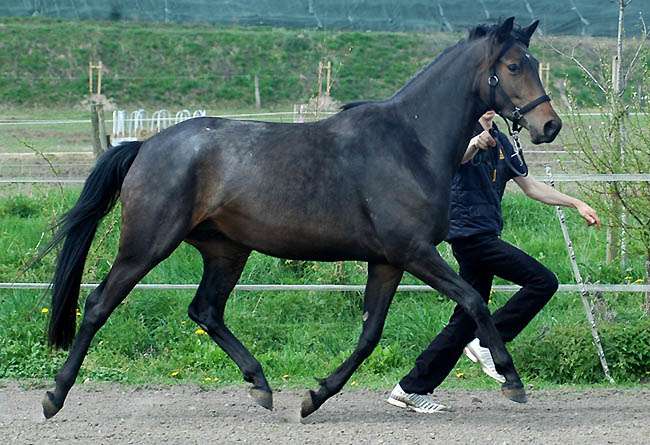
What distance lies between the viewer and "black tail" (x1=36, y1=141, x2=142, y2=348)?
15.4ft

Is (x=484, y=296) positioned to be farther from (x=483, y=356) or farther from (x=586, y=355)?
(x=586, y=355)

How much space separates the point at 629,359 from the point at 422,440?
1991 millimetres

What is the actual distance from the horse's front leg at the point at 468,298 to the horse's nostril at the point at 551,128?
0.81 meters

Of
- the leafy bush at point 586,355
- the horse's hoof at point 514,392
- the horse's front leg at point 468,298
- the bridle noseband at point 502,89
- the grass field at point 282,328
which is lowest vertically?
the grass field at point 282,328

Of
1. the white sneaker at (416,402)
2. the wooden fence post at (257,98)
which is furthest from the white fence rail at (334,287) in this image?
the wooden fence post at (257,98)

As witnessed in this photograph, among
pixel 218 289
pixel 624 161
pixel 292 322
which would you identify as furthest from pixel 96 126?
pixel 624 161

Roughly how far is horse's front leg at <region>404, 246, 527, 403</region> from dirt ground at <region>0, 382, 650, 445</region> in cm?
27

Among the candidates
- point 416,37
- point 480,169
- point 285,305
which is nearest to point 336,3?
point 416,37

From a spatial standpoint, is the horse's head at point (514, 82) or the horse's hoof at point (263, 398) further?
the horse's hoof at point (263, 398)

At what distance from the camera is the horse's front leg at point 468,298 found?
166 inches

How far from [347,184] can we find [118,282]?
132cm

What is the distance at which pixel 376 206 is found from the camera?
4.29m

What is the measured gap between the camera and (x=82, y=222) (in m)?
4.78

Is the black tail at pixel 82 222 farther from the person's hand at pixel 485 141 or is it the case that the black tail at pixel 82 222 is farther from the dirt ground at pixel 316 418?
the person's hand at pixel 485 141
